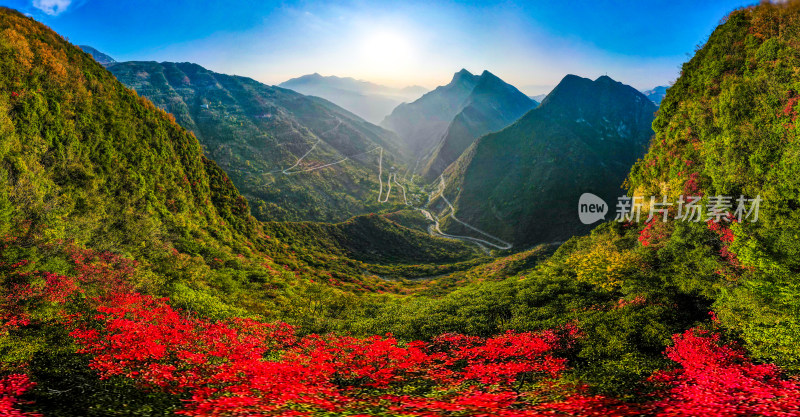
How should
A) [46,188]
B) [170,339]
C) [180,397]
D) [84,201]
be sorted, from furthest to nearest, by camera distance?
1. [84,201]
2. [46,188]
3. [170,339]
4. [180,397]

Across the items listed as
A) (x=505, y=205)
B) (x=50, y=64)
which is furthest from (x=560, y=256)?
(x=505, y=205)

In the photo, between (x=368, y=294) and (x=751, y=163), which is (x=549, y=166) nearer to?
(x=368, y=294)

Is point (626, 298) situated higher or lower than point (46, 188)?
lower

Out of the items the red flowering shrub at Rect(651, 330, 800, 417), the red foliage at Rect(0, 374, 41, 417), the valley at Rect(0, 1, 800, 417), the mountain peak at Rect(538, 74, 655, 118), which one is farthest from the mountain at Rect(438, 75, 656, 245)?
the red foliage at Rect(0, 374, 41, 417)

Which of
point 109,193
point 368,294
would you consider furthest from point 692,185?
point 109,193

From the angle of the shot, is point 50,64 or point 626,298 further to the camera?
point 50,64

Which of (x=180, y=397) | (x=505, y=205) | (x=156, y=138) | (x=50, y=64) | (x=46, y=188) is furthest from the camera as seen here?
(x=505, y=205)

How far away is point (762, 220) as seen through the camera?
773 inches

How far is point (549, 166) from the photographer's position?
5881 inches

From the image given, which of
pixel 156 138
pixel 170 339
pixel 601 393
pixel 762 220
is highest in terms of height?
pixel 156 138

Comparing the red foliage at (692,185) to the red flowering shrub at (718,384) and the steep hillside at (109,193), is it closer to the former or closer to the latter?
the red flowering shrub at (718,384)

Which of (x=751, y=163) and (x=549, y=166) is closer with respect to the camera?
(x=751, y=163)

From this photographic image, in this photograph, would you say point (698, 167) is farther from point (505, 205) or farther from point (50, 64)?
point (505, 205)

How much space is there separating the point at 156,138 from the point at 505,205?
406ft
